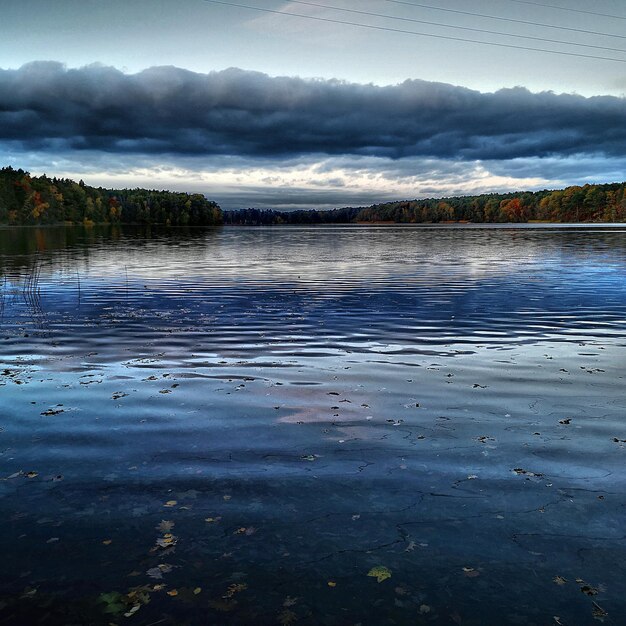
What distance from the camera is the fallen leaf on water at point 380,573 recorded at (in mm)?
7105

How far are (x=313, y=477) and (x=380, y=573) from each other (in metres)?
2.83

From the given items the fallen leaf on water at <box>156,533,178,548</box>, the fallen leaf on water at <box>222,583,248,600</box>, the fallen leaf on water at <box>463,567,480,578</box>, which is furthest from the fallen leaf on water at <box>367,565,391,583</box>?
the fallen leaf on water at <box>156,533,178,548</box>

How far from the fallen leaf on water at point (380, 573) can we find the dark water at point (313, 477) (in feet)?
0.08

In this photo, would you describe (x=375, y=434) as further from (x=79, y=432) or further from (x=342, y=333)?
(x=342, y=333)

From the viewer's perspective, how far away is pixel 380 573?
720 cm

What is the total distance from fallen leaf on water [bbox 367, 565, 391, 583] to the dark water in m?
0.03

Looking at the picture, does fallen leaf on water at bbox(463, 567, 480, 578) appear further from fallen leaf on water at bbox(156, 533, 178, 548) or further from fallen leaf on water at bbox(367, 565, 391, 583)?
fallen leaf on water at bbox(156, 533, 178, 548)

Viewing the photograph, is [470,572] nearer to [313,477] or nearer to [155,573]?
[313,477]

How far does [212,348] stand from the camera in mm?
20453

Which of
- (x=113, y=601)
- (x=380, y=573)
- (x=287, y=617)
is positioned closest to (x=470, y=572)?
(x=380, y=573)

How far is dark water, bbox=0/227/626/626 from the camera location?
6.79 metres

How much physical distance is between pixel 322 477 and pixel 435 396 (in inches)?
216

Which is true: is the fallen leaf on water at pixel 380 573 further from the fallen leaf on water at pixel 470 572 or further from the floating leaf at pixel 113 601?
the floating leaf at pixel 113 601

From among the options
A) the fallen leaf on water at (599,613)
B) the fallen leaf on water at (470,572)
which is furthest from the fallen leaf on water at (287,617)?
the fallen leaf on water at (599,613)
